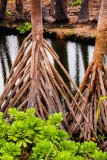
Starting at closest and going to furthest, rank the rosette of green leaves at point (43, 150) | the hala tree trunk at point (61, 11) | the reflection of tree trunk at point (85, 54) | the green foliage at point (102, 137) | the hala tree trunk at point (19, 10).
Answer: the rosette of green leaves at point (43, 150) → the green foliage at point (102, 137) → the reflection of tree trunk at point (85, 54) → the hala tree trunk at point (61, 11) → the hala tree trunk at point (19, 10)

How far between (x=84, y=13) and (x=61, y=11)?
3.74 feet

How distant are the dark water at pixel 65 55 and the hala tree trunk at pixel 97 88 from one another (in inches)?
154

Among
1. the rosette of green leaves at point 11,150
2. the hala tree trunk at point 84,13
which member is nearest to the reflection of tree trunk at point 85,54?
the hala tree trunk at point 84,13

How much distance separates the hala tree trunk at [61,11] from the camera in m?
17.6

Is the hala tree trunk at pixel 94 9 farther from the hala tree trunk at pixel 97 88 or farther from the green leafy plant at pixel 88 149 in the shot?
the green leafy plant at pixel 88 149

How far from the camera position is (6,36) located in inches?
669

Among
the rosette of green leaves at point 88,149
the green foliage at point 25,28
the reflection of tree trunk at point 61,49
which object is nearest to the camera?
the rosette of green leaves at point 88,149

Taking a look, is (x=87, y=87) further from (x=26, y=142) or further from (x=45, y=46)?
(x=26, y=142)

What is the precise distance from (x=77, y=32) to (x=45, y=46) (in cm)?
935

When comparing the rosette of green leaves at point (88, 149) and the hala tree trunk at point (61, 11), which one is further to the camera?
the hala tree trunk at point (61, 11)

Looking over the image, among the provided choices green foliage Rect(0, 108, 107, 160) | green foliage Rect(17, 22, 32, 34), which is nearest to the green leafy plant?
green foliage Rect(0, 108, 107, 160)

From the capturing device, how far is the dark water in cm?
1196

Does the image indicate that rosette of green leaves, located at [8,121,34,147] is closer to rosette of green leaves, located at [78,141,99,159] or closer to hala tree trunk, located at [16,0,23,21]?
rosette of green leaves, located at [78,141,99,159]

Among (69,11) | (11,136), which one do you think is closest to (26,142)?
(11,136)
